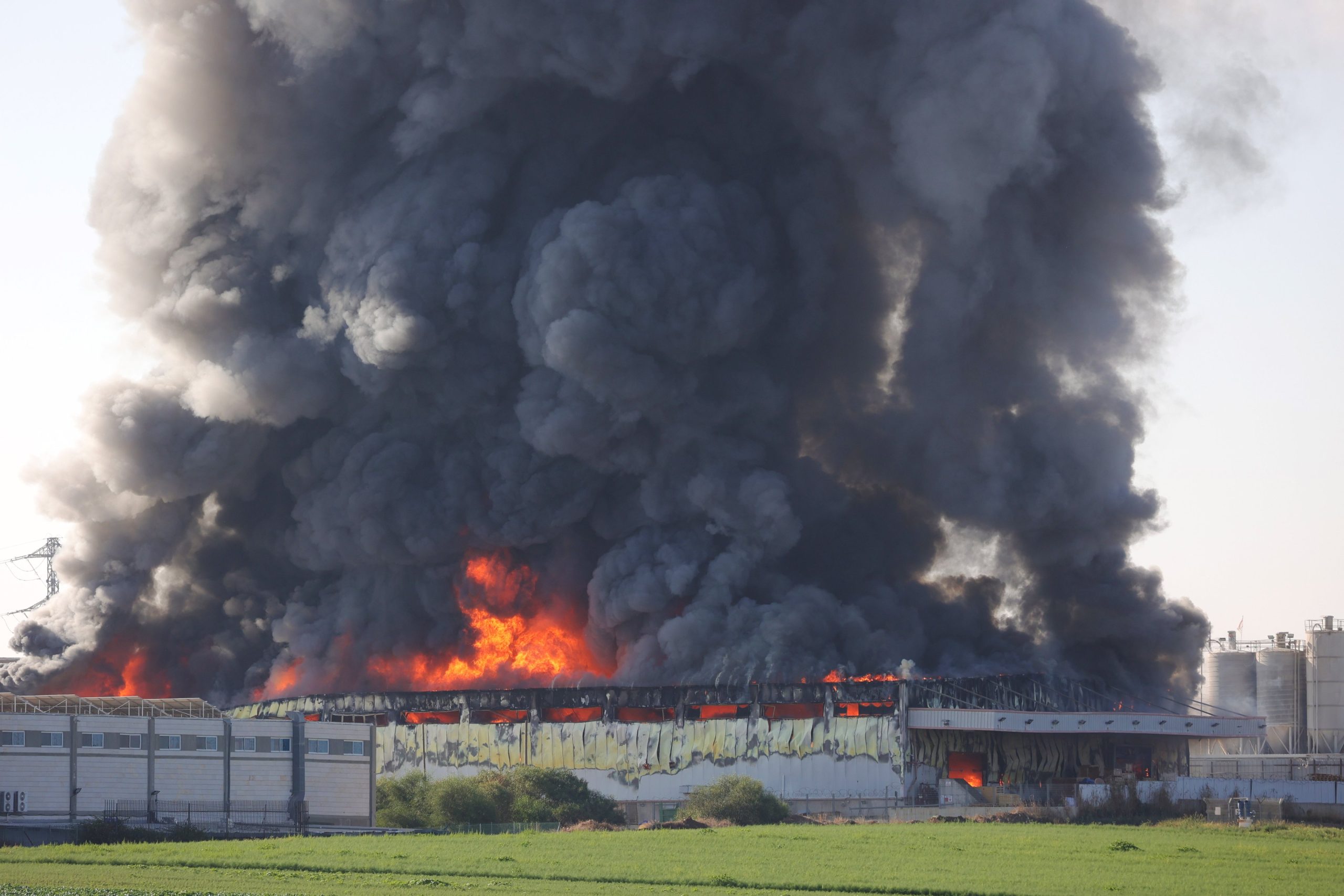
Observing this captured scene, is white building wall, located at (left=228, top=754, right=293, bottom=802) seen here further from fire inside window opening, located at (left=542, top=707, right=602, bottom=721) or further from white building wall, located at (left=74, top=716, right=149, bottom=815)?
fire inside window opening, located at (left=542, top=707, right=602, bottom=721)

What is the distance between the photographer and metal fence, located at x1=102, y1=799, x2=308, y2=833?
7806cm

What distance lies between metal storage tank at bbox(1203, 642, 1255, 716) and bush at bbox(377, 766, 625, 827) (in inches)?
2255

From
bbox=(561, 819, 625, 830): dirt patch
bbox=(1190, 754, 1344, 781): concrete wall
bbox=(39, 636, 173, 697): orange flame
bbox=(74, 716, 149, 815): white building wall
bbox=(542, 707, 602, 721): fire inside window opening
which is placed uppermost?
bbox=(39, 636, 173, 697): orange flame

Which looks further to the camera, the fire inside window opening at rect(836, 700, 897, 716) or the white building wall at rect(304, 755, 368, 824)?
the fire inside window opening at rect(836, 700, 897, 716)

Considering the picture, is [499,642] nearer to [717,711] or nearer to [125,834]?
[717,711]

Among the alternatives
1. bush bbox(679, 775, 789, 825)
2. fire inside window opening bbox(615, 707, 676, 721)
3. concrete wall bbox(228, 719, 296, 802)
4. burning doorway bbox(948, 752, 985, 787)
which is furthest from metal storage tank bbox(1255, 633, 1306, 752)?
concrete wall bbox(228, 719, 296, 802)

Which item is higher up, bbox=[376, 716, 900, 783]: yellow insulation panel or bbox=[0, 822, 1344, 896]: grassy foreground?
bbox=[376, 716, 900, 783]: yellow insulation panel

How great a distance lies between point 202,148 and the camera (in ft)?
362

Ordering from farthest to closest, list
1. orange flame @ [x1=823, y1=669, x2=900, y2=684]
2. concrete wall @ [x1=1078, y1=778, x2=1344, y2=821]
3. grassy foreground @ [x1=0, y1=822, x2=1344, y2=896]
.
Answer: orange flame @ [x1=823, y1=669, x2=900, y2=684] < concrete wall @ [x1=1078, y1=778, x2=1344, y2=821] < grassy foreground @ [x1=0, y1=822, x2=1344, y2=896]

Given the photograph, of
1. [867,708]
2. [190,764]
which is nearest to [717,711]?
[867,708]

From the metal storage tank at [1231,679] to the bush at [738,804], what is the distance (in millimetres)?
56041

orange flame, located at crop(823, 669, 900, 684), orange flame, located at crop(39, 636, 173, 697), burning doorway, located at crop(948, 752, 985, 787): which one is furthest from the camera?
orange flame, located at crop(39, 636, 173, 697)

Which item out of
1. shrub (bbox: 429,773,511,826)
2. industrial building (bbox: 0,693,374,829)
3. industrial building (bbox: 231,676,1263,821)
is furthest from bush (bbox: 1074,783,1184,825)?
industrial building (bbox: 0,693,374,829)

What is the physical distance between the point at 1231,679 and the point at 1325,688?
10.8 metres
